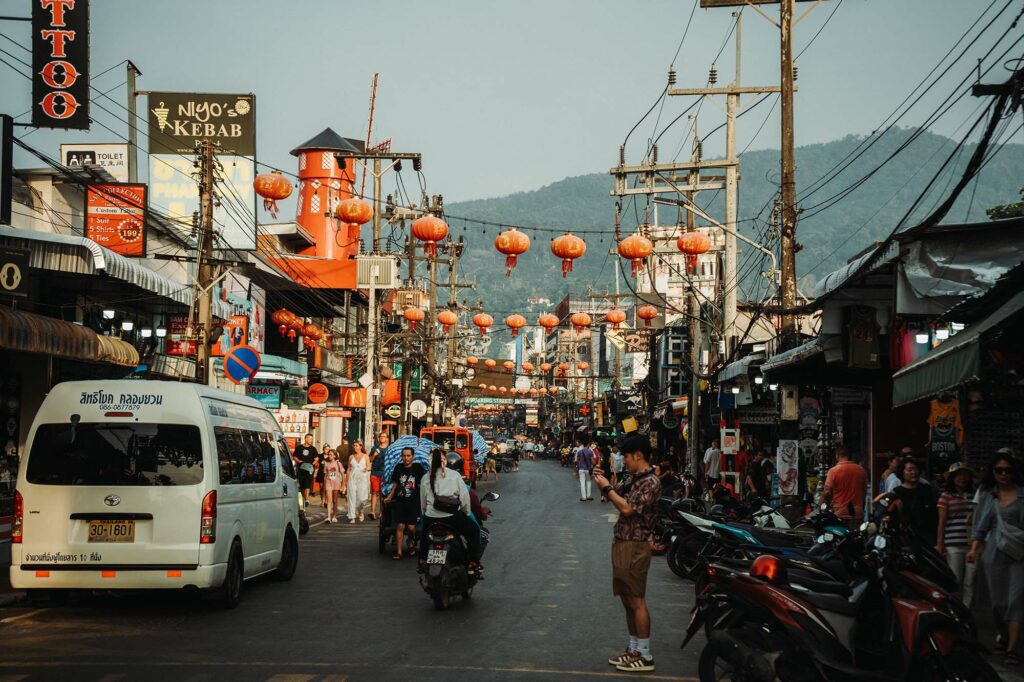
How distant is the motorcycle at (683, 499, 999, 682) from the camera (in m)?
7.24

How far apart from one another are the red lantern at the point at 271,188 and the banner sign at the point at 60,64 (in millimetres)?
6386

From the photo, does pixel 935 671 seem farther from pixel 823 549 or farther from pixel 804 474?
pixel 804 474

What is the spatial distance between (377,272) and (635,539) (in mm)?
31147

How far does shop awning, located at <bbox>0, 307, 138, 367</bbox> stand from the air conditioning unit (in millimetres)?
17296

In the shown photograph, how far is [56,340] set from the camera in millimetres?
16625

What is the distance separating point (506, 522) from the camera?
2659cm

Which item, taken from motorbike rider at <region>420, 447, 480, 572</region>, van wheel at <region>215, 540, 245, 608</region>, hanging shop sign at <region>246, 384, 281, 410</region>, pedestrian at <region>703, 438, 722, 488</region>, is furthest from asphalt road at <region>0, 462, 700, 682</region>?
pedestrian at <region>703, 438, 722, 488</region>

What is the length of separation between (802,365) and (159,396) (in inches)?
483

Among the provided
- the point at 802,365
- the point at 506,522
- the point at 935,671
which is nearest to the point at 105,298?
the point at 506,522

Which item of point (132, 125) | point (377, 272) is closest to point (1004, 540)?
point (132, 125)

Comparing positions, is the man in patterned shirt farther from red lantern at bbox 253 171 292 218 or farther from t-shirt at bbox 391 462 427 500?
red lantern at bbox 253 171 292 218

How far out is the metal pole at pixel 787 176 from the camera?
806 inches

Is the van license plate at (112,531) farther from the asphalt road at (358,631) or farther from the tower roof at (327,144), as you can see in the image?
the tower roof at (327,144)

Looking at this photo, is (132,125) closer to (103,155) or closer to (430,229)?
(103,155)
